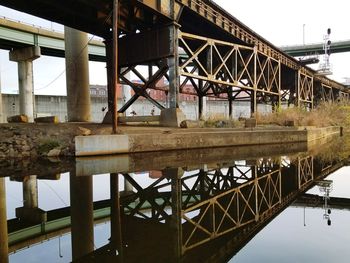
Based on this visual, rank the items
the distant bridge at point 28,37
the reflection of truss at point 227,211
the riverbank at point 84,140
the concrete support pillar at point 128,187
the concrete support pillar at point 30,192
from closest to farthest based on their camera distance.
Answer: the reflection of truss at point 227,211
the concrete support pillar at point 30,192
the concrete support pillar at point 128,187
the riverbank at point 84,140
the distant bridge at point 28,37

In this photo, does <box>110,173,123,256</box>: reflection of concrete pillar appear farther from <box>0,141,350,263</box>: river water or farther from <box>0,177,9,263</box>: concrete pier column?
<box>0,177,9,263</box>: concrete pier column

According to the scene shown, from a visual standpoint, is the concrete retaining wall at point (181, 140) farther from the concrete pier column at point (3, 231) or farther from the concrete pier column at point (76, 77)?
the concrete pier column at point (76, 77)

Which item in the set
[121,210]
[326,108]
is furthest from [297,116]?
[121,210]

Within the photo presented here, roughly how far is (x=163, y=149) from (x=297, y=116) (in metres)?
11.2

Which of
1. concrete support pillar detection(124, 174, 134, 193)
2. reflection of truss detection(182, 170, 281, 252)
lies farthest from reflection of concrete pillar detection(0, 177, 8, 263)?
concrete support pillar detection(124, 174, 134, 193)

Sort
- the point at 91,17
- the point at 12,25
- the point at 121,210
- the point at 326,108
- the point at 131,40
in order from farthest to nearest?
the point at 12,25
the point at 326,108
the point at 131,40
the point at 91,17
the point at 121,210

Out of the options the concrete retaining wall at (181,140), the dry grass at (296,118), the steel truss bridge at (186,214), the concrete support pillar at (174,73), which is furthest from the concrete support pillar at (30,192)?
the dry grass at (296,118)

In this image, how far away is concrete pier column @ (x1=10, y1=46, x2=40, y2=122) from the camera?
1143 inches

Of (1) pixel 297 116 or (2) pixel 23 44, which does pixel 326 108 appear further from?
(2) pixel 23 44

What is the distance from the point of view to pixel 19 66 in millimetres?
30469

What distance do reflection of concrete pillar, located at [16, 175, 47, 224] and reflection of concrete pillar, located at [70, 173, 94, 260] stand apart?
0.43 meters

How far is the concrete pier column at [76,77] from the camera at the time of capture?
1916 centimetres

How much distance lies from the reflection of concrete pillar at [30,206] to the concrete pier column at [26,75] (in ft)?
81.9

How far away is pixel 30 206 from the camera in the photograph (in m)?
4.65
